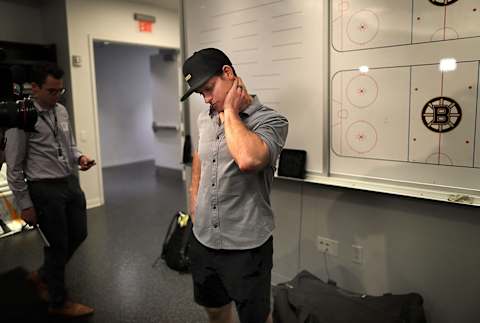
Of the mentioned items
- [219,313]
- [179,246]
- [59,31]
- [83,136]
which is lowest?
[179,246]

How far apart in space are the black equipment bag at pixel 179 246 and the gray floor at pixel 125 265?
6 cm

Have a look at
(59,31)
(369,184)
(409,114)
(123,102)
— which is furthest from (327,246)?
(123,102)

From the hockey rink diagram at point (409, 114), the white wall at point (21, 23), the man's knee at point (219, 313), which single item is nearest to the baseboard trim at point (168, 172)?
the white wall at point (21, 23)

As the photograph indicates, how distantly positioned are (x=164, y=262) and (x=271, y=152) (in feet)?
6.61

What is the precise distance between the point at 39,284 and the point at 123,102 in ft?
18.4

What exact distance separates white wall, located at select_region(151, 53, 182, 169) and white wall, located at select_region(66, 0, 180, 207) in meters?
1.35

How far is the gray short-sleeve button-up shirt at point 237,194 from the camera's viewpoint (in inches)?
54.7

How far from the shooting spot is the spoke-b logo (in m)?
1.69

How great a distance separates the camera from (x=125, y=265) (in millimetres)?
2984

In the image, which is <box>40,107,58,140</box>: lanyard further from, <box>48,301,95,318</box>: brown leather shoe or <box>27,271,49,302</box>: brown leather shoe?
<box>48,301,95,318</box>: brown leather shoe

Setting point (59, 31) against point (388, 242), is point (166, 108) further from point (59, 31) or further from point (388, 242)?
point (388, 242)


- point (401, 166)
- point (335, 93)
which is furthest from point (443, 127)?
point (335, 93)

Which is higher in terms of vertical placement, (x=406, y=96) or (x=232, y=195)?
(x=406, y=96)

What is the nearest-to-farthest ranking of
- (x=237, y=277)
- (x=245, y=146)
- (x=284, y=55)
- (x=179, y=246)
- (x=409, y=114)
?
(x=245, y=146) → (x=237, y=277) → (x=409, y=114) → (x=284, y=55) → (x=179, y=246)
